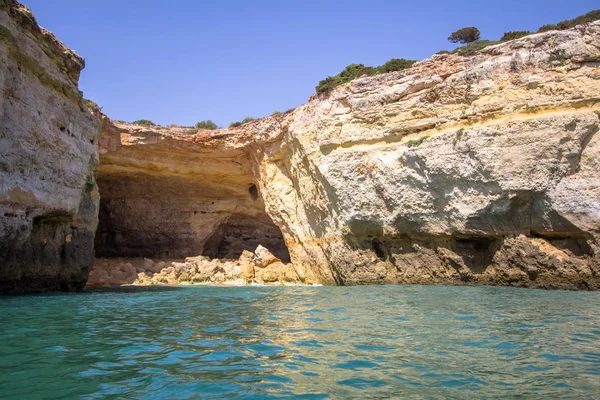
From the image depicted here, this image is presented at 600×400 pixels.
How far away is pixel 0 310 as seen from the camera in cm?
890

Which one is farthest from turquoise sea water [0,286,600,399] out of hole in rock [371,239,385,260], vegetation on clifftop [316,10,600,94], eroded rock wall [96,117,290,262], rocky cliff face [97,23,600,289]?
eroded rock wall [96,117,290,262]

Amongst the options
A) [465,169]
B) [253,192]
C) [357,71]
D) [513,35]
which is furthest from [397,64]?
[253,192]

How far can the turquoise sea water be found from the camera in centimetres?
381

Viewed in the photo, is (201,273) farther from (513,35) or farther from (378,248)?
(513,35)

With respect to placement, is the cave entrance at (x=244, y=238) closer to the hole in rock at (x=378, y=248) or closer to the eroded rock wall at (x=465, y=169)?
the eroded rock wall at (x=465, y=169)

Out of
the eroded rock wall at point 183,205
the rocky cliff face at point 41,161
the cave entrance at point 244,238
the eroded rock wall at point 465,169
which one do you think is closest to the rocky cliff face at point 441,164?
the eroded rock wall at point 465,169

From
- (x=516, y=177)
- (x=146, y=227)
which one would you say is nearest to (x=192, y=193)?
(x=146, y=227)

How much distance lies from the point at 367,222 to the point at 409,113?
173 inches

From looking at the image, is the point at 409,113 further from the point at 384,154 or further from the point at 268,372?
the point at 268,372

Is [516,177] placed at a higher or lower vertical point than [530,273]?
higher

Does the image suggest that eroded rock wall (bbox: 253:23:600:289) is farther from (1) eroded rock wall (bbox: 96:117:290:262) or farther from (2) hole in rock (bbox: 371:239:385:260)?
(1) eroded rock wall (bbox: 96:117:290:262)

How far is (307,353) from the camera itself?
17.0 feet

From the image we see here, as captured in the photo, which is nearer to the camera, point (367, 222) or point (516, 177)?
point (516, 177)

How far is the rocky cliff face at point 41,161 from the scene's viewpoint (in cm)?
1205
